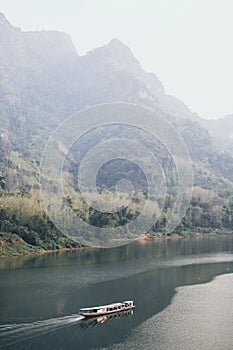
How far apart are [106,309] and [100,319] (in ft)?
3.17

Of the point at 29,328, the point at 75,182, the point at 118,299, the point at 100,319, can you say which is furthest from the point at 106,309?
the point at 75,182

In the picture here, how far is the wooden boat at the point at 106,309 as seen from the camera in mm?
27250

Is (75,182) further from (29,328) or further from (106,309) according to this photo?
(29,328)

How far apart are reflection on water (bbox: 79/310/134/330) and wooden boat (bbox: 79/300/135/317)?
0.20m

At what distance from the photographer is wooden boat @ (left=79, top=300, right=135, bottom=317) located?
27250mm

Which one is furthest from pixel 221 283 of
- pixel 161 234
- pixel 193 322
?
pixel 161 234

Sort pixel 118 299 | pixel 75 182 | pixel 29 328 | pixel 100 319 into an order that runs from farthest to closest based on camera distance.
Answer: pixel 75 182 < pixel 118 299 < pixel 100 319 < pixel 29 328

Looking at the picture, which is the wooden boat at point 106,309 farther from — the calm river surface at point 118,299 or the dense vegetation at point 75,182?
the dense vegetation at point 75,182

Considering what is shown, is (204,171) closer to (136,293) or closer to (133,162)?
(133,162)

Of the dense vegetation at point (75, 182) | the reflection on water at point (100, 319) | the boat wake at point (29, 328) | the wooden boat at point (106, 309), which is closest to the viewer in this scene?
the boat wake at point (29, 328)

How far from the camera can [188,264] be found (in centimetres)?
4800

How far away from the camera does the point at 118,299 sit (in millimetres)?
31609

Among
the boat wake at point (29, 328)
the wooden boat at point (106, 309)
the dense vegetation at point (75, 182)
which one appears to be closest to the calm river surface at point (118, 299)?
the boat wake at point (29, 328)

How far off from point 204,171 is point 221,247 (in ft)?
281
